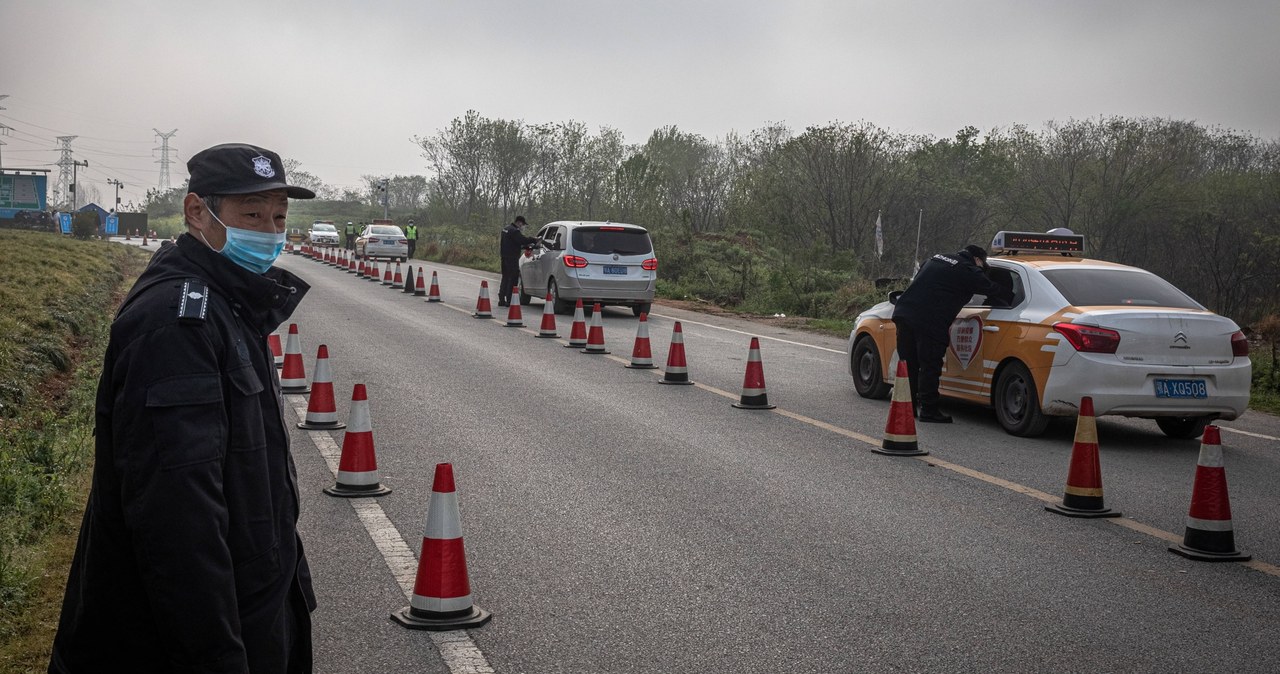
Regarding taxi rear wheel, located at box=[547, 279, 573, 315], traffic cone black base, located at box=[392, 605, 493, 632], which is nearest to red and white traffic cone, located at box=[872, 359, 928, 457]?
traffic cone black base, located at box=[392, 605, 493, 632]

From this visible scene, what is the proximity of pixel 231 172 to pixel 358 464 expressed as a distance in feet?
17.1

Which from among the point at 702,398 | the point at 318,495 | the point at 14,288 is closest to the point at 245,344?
the point at 318,495

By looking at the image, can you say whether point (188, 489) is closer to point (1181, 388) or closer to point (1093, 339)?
point (1093, 339)

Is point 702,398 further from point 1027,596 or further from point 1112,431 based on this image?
→ point 1027,596

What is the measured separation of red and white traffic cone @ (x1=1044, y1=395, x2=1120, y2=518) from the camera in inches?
302

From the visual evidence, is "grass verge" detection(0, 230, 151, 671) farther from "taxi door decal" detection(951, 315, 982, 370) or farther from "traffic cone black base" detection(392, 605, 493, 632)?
"taxi door decal" detection(951, 315, 982, 370)

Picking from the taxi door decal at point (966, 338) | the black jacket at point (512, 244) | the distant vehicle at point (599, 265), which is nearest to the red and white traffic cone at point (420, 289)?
the black jacket at point (512, 244)

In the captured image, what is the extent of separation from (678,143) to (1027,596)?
91523 mm

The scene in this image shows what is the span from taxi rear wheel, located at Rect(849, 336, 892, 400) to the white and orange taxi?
1.10 metres

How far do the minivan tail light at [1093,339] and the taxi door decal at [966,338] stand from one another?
1.25 metres

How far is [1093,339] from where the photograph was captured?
32.8 ft

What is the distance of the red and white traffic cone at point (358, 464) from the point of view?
785cm

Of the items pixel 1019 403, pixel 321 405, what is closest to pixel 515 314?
pixel 321 405

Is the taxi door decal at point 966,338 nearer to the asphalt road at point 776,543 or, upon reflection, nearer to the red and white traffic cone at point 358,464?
the asphalt road at point 776,543
